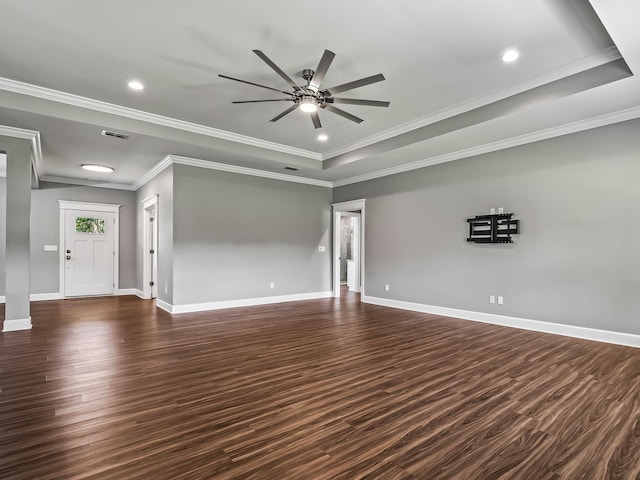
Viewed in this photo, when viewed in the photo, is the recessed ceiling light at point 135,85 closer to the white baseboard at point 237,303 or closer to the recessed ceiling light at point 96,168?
the recessed ceiling light at point 96,168

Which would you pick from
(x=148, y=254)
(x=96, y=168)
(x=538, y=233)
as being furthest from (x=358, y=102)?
(x=148, y=254)

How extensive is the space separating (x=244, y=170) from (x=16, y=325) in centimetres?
439

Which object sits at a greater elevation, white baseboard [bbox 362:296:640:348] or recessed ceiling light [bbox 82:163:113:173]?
recessed ceiling light [bbox 82:163:113:173]

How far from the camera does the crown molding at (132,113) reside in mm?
4012

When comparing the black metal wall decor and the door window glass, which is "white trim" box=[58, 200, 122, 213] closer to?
the door window glass

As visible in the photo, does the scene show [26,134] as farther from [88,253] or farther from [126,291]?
[126,291]

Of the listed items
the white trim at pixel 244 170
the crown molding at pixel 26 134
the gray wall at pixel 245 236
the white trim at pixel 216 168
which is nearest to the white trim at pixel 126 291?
the white trim at pixel 216 168

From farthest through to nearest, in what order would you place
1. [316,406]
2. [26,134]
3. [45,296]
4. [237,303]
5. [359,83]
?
[45,296] < [237,303] < [26,134] < [359,83] < [316,406]

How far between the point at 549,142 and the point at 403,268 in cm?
321

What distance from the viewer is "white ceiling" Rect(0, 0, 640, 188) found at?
2840mm

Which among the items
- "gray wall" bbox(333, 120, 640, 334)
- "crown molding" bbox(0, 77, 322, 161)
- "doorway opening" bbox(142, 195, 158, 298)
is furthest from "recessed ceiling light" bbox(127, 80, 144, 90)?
"gray wall" bbox(333, 120, 640, 334)

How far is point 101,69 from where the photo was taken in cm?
368

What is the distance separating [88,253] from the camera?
27.3ft

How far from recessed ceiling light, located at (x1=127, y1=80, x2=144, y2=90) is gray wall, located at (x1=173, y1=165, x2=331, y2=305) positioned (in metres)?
2.18
